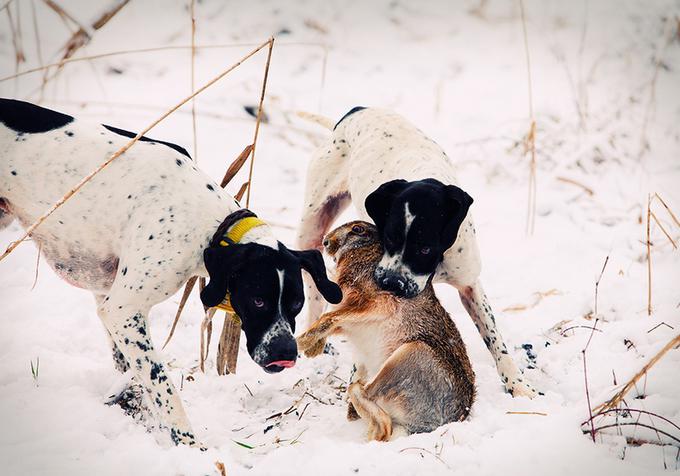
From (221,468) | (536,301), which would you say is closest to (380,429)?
(221,468)

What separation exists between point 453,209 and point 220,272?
1363 mm

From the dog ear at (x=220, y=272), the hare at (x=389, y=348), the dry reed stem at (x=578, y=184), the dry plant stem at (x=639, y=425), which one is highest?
the dog ear at (x=220, y=272)

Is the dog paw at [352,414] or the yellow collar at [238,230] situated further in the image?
the dog paw at [352,414]

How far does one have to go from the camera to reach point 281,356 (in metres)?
3.46

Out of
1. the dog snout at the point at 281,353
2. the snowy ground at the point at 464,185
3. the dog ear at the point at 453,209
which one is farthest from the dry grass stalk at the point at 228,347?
the dog ear at the point at 453,209

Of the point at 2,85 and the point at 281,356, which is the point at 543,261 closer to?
the point at 281,356

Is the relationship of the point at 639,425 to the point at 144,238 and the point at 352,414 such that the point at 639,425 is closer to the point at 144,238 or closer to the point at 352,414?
the point at 352,414

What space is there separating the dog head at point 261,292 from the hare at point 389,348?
54 centimetres

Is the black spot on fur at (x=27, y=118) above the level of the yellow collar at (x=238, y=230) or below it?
above

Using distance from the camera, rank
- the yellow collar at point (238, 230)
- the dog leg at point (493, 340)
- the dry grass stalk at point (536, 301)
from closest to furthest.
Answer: the yellow collar at point (238, 230)
the dog leg at point (493, 340)
the dry grass stalk at point (536, 301)

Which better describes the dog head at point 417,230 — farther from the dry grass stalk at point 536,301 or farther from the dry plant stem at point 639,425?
the dry grass stalk at point 536,301

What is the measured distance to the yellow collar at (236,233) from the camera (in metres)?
3.65

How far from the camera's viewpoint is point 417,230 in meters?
4.01

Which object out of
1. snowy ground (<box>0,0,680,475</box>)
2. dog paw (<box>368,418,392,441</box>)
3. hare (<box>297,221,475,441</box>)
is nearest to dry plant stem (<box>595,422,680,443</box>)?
snowy ground (<box>0,0,680,475</box>)
